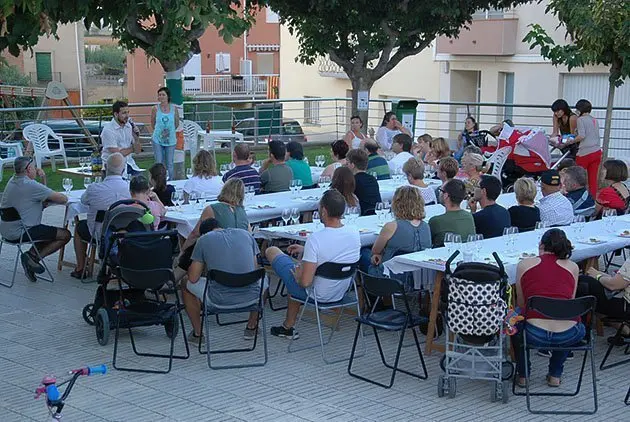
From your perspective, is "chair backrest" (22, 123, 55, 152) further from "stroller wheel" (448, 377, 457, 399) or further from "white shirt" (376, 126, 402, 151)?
"stroller wheel" (448, 377, 457, 399)

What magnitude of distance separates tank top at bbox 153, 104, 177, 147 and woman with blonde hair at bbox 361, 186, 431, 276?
596cm

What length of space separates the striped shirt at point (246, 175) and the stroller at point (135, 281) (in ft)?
7.47

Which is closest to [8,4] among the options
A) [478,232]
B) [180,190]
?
[478,232]

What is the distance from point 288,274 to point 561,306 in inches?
88.5

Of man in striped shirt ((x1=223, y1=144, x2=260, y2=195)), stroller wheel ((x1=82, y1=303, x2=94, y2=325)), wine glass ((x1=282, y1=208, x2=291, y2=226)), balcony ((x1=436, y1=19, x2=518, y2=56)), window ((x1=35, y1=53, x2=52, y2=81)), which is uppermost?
balcony ((x1=436, y1=19, x2=518, y2=56))

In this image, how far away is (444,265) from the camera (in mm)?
7156

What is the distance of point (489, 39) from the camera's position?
90.0 ft

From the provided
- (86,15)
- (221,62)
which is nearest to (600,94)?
(86,15)

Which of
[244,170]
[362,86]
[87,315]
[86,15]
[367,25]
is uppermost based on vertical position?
[367,25]

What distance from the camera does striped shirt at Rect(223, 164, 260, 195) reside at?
1038cm

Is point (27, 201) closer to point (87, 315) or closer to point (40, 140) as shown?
point (87, 315)

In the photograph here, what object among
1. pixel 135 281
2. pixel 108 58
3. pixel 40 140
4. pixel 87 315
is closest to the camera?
pixel 135 281

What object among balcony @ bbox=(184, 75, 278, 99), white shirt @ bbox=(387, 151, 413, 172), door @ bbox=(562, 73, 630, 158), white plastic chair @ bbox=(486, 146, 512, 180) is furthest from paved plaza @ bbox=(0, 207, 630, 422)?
balcony @ bbox=(184, 75, 278, 99)

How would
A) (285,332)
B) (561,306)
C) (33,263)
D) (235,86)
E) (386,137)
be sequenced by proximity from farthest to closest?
1. (235,86)
2. (386,137)
3. (33,263)
4. (285,332)
5. (561,306)
